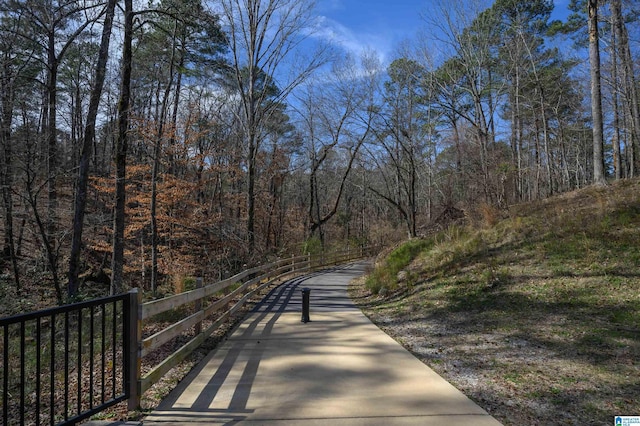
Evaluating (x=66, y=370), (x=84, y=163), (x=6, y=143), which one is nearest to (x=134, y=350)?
(x=66, y=370)

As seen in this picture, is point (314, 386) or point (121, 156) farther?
point (121, 156)

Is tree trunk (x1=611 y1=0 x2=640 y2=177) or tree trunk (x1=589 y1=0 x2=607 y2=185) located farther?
tree trunk (x1=611 y1=0 x2=640 y2=177)

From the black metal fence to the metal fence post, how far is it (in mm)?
12

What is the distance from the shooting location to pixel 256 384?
15.0 ft

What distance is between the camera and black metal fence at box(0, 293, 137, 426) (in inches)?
110

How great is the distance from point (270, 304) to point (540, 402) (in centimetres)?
793

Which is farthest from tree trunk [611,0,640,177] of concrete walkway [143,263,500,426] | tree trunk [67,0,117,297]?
tree trunk [67,0,117,297]

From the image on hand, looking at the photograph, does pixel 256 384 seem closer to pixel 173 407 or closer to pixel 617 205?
pixel 173 407

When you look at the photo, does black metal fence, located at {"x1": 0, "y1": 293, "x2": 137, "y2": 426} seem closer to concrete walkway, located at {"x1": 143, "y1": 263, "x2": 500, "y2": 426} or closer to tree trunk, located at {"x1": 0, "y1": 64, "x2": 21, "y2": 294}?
concrete walkway, located at {"x1": 143, "y1": 263, "x2": 500, "y2": 426}

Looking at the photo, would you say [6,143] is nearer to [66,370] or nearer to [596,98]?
[66,370]

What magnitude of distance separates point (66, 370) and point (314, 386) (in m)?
2.51

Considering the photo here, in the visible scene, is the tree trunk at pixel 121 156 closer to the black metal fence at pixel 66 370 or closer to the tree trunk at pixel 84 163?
the tree trunk at pixel 84 163

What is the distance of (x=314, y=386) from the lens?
449cm

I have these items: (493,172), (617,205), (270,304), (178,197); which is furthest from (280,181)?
(617,205)
